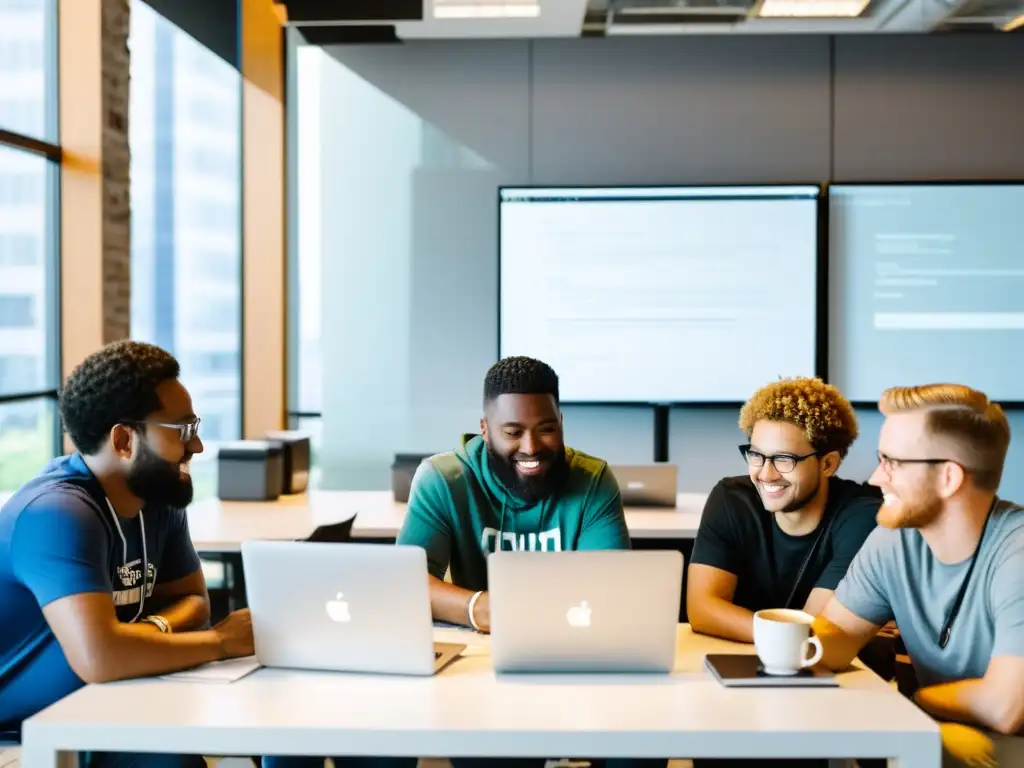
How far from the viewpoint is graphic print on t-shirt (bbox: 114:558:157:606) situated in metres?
2.17

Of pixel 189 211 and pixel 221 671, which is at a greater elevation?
pixel 189 211

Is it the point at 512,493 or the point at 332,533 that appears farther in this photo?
the point at 332,533

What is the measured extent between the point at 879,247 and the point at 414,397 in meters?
2.60

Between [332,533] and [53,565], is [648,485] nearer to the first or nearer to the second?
[332,533]

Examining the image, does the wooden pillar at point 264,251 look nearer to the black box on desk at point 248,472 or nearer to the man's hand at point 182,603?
the black box on desk at point 248,472

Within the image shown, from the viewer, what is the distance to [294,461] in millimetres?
4531

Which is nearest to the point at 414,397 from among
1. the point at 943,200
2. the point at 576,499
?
the point at 943,200

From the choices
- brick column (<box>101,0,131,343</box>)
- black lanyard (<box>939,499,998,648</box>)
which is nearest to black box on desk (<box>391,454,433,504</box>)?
brick column (<box>101,0,131,343</box>)

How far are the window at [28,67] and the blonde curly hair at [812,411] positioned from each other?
271 centimetres

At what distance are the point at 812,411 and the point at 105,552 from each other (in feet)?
5.19

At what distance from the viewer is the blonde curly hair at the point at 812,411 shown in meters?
2.54

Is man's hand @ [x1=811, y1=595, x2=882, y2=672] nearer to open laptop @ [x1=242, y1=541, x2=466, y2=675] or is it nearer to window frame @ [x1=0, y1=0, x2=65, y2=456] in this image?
open laptop @ [x1=242, y1=541, x2=466, y2=675]

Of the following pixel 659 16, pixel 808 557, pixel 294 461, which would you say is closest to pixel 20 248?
pixel 294 461

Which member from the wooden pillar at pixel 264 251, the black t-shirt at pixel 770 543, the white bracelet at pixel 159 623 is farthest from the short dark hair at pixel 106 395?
the wooden pillar at pixel 264 251
